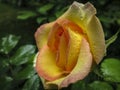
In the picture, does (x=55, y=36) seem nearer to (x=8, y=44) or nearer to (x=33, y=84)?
(x=33, y=84)

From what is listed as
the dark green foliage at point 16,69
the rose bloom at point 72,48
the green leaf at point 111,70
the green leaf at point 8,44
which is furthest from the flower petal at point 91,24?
the green leaf at point 8,44

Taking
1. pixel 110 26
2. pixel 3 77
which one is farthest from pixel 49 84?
pixel 110 26

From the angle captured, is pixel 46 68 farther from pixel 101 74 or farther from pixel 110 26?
pixel 110 26

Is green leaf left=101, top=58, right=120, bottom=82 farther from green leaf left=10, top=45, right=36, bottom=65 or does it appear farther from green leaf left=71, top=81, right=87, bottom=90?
green leaf left=10, top=45, right=36, bottom=65

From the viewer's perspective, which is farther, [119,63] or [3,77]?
[3,77]

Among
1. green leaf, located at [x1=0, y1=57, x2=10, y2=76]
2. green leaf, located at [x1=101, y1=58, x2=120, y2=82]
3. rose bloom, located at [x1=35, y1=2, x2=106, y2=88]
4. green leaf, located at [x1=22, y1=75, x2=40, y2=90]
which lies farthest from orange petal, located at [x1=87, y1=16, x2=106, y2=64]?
green leaf, located at [x1=0, y1=57, x2=10, y2=76]

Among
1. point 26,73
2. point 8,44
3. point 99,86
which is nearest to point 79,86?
point 99,86

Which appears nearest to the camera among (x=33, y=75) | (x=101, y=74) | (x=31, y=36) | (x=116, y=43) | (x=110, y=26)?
(x=101, y=74)

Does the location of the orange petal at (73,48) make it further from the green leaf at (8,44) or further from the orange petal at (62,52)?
the green leaf at (8,44)
